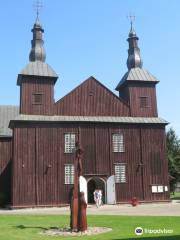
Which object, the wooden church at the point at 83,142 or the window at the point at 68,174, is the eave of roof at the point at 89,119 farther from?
the window at the point at 68,174

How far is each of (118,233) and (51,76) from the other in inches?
876

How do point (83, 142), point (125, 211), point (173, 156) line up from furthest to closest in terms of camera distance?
point (173, 156) → point (83, 142) → point (125, 211)

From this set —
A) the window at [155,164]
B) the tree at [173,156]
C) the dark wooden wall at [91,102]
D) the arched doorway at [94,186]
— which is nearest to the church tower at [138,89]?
the dark wooden wall at [91,102]

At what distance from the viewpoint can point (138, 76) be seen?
36656 mm

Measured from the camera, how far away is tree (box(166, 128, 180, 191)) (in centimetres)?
5049

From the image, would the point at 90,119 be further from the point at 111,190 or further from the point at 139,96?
the point at 111,190

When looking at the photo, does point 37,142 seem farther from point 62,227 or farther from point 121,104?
point 62,227

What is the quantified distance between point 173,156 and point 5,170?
82.0 ft

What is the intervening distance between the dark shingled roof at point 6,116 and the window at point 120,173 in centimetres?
1114

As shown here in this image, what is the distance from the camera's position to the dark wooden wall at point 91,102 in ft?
111

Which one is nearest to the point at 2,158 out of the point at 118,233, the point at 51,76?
the point at 51,76

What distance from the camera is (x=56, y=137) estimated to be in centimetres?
3244

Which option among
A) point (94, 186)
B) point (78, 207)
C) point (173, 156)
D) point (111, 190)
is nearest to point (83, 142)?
point (94, 186)

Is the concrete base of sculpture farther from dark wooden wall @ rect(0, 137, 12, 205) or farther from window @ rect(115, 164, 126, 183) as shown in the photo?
dark wooden wall @ rect(0, 137, 12, 205)
